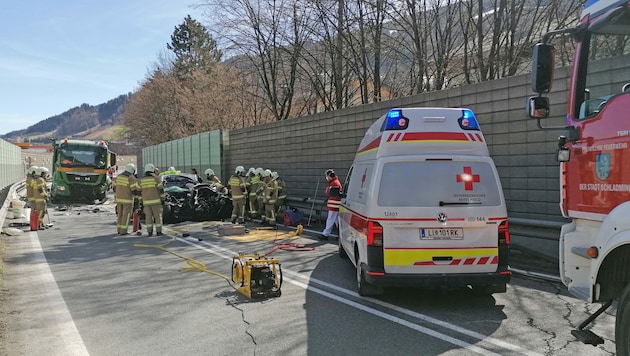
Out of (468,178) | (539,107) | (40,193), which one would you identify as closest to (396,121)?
(468,178)

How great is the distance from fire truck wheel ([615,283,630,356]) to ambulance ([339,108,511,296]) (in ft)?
7.85

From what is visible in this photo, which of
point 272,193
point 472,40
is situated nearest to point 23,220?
point 272,193

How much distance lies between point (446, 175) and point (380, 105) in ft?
27.2

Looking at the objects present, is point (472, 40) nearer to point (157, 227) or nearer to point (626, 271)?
point (157, 227)

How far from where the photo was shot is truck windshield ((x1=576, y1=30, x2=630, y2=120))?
3.91 m

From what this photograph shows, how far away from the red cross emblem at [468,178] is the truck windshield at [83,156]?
69.9 ft

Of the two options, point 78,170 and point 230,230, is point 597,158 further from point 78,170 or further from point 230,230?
point 78,170

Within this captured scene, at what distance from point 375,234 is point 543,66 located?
8.52 ft

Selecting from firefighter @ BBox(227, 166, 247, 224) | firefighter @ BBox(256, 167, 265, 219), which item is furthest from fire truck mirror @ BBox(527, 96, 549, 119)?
firefighter @ BBox(227, 166, 247, 224)

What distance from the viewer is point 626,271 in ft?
11.9

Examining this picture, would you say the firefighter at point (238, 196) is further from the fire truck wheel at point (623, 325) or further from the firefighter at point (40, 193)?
the fire truck wheel at point (623, 325)

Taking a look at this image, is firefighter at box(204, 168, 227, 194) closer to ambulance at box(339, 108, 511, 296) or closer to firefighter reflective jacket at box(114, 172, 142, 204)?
firefighter reflective jacket at box(114, 172, 142, 204)

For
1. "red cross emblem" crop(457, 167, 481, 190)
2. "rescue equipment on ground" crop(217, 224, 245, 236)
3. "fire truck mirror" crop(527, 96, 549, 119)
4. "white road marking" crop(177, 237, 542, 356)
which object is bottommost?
"white road marking" crop(177, 237, 542, 356)

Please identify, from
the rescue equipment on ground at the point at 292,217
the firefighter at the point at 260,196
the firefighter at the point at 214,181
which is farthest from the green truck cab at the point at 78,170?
the rescue equipment on ground at the point at 292,217
